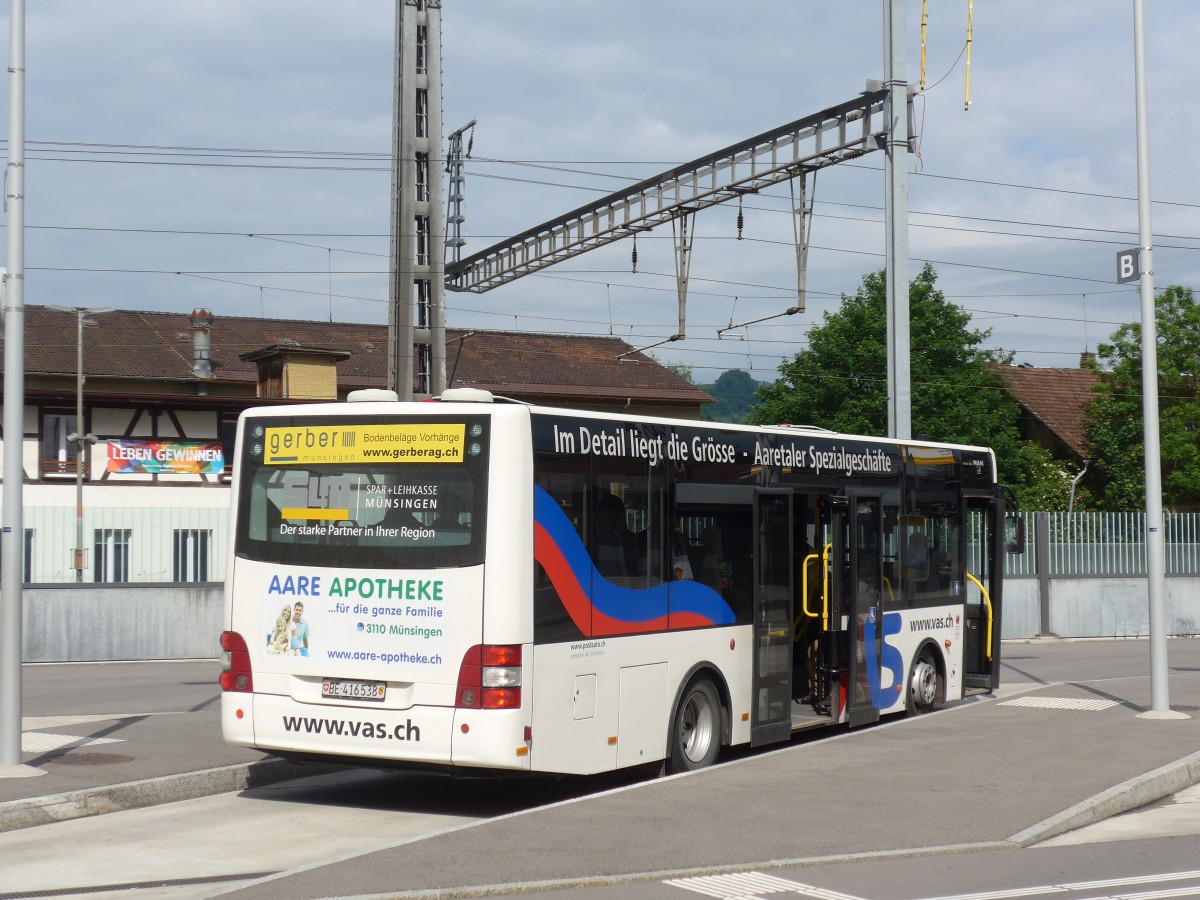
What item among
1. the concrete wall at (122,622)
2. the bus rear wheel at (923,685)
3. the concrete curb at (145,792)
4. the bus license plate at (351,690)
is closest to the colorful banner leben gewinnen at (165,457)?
the concrete wall at (122,622)

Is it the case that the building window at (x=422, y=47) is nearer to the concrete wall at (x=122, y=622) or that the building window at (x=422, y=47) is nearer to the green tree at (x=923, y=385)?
the concrete wall at (x=122, y=622)

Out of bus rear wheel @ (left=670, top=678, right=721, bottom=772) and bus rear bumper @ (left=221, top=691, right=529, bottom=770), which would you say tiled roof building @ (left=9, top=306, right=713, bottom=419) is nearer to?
bus rear wheel @ (left=670, top=678, right=721, bottom=772)

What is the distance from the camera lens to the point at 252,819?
33.1ft

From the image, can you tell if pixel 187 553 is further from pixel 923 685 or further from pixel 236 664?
pixel 236 664

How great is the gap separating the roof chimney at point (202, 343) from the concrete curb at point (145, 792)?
123 feet

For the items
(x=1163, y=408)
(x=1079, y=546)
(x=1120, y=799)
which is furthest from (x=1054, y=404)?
(x=1120, y=799)

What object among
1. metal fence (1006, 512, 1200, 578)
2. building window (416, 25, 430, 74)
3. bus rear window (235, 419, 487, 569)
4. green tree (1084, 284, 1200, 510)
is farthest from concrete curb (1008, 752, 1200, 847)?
green tree (1084, 284, 1200, 510)

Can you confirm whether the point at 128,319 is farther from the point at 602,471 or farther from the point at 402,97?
the point at 602,471

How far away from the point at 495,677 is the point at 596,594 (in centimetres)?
116

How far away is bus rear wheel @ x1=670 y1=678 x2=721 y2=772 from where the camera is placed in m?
11.4

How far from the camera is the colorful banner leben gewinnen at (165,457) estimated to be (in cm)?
4088

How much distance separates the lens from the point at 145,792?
10.7 meters

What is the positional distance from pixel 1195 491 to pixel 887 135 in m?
39.2

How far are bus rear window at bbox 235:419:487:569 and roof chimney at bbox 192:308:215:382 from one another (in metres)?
38.6
